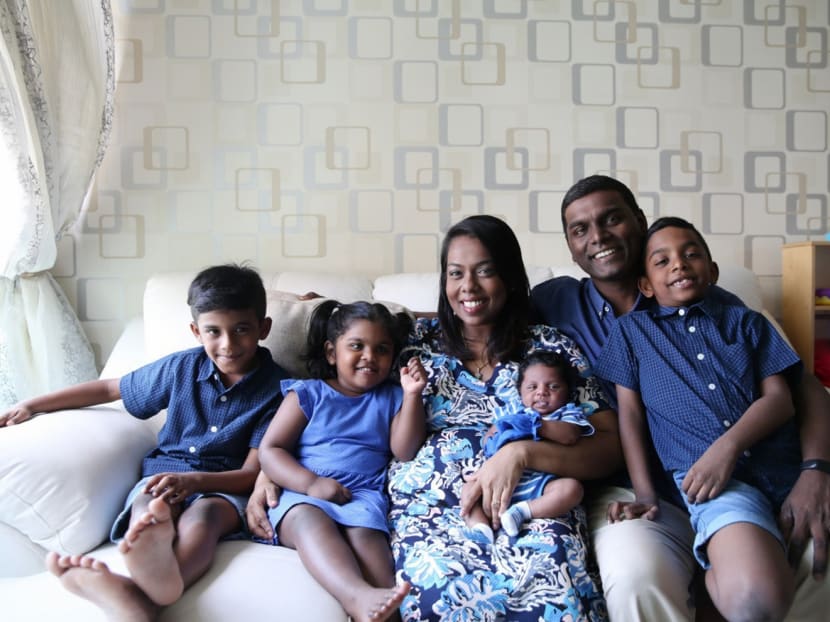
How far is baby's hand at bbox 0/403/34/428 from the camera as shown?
146 cm

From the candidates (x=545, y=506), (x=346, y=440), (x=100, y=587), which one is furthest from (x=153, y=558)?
(x=545, y=506)

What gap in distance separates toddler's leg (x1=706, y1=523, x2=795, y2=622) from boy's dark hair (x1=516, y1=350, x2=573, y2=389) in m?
0.44

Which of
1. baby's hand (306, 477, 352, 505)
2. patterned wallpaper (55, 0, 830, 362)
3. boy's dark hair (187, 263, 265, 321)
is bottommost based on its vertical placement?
baby's hand (306, 477, 352, 505)

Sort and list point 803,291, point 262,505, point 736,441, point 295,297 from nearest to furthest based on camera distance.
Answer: point 736,441 → point 262,505 → point 295,297 → point 803,291

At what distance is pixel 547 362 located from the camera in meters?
1.46

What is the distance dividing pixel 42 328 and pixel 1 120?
2.25 feet

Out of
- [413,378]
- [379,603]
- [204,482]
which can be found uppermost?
[413,378]

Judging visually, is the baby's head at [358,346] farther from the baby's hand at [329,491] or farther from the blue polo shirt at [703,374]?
the blue polo shirt at [703,374]

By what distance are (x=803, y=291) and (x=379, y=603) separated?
6.96 ft

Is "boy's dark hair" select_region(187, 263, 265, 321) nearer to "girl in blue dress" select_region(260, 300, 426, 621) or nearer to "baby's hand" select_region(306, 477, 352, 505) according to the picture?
"girl in blue dress" select_region(260, 300, 426, 621)

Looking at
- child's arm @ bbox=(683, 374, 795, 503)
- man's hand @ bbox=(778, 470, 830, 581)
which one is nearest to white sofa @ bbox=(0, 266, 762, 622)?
child's arm @ bbox=(683, 374, 795, 503)

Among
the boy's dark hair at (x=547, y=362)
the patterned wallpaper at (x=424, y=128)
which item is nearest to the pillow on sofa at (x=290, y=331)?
the boy's dark hair at (x=547, y=362)

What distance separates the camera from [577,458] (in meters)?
1.38

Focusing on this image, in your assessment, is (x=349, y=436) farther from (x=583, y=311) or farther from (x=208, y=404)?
(x=583, y=311)
